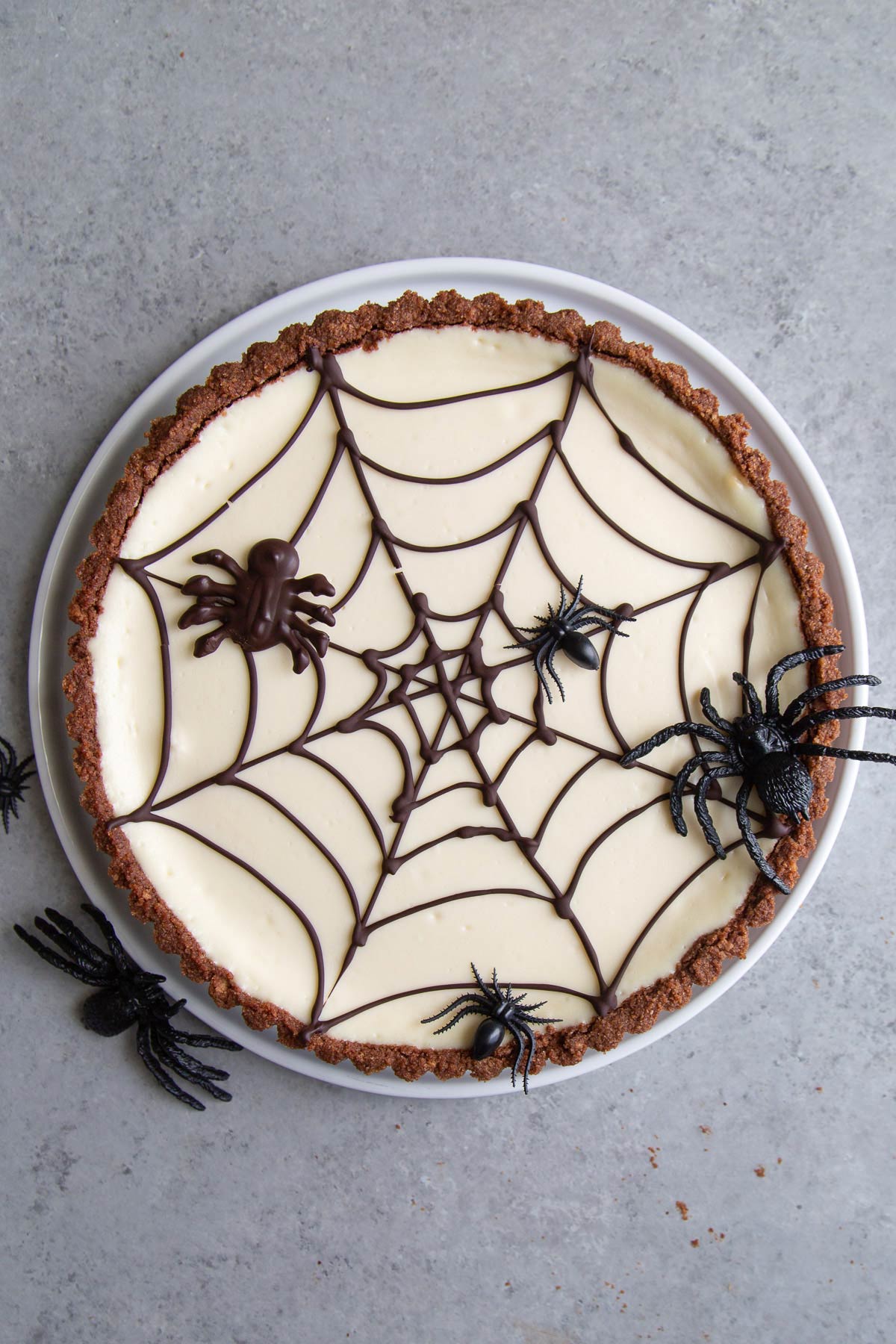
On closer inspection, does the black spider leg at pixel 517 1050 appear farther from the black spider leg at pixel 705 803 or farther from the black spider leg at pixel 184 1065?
the black spider leg at pixel 184 1065

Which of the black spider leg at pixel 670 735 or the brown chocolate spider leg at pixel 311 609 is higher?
the black spider leg at pixel 670 735

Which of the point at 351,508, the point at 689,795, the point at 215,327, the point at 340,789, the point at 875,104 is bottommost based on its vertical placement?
the point at 340,789

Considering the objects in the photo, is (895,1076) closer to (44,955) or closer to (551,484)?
(551,484)

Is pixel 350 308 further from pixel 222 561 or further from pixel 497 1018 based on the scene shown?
pixel 497 1018

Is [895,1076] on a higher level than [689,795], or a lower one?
lower

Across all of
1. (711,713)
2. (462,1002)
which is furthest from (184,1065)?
(711,713)

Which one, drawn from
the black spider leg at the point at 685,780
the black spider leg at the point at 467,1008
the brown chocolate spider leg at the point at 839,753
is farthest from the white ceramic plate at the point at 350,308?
the black spider leg at the point at 685,780

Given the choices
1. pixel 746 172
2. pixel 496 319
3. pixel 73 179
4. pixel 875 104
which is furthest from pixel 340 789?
pixel 875 104
